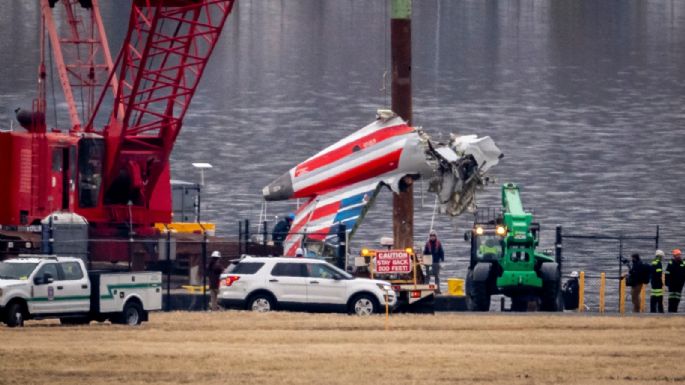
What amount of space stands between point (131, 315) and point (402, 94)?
17496mm

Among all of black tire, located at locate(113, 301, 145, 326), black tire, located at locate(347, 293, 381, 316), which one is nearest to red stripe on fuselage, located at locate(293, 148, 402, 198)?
black tire, located at locate(347, 293, 381, 316)

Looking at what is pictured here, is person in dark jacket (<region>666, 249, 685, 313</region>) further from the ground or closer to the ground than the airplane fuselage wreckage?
closer to the ground

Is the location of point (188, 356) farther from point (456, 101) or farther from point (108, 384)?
point (456, 101)

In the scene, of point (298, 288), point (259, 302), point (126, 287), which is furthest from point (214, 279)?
point (126, 287)

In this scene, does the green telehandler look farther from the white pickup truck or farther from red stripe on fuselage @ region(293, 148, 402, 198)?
the white pickup truck

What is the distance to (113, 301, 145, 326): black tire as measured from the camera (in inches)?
1646

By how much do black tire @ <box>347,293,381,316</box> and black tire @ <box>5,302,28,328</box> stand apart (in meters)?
8.74

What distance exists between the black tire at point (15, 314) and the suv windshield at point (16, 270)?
0.72 metres

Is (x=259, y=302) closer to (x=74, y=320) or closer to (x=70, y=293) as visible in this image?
(x=74, y=320)

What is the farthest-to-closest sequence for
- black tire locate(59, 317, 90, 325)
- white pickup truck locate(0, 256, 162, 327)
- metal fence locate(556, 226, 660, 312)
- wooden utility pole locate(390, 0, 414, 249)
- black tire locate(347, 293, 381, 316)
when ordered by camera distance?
metal fence locate(556, 226, 660, 312), wooden utility pole locate(390, 0, 414, 249), black tire locate(347, 293, 381, 316), black tire locate(59, 317, 90, 325), white pickup truck locate(0, 256, 162, 327)

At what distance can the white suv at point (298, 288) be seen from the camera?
45281 mm

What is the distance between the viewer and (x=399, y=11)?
59125mm

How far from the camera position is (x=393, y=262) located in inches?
1818

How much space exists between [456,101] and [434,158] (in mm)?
89502
